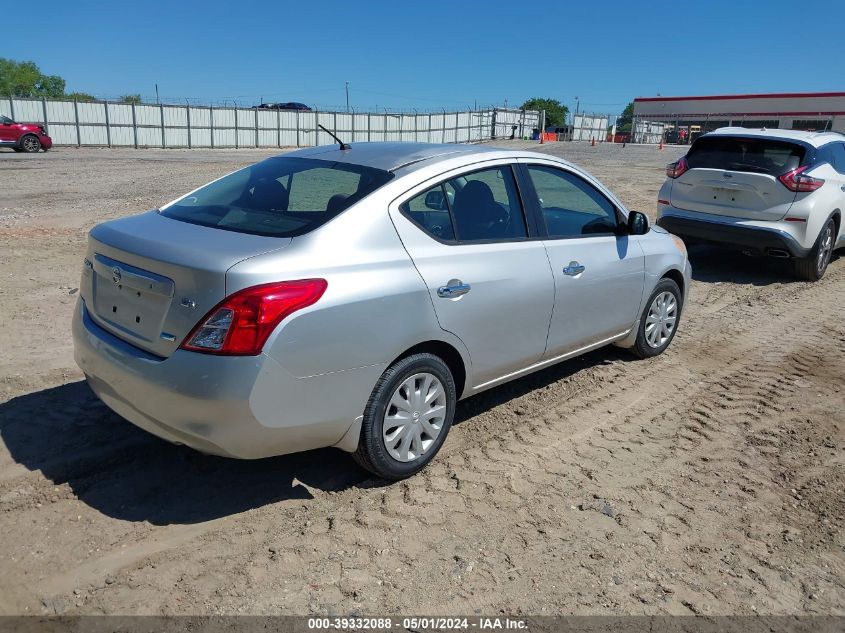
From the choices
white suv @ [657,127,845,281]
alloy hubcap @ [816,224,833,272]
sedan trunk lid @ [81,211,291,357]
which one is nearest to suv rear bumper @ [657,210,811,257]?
white suv @ [657,127,845,281]

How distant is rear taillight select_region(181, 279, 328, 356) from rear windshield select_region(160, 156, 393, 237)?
0.47m

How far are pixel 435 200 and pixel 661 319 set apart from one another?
2811mm

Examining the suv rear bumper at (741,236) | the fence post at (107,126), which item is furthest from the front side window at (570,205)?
the fence post at (107,126)

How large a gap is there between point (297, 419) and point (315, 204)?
1230 mm

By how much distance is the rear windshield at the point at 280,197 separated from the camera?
11.9 ft

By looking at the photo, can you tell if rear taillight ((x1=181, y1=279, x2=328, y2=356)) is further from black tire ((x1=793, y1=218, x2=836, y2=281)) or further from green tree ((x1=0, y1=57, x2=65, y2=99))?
green tree ((x1=0, y1=57, x2=65, y2=99))

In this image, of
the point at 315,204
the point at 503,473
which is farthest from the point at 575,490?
the point at 315,204

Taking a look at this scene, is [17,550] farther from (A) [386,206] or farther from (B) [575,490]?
(B) [575,490]

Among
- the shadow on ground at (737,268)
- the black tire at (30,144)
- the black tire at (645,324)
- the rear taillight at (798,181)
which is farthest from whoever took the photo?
the black tire at (30,144)

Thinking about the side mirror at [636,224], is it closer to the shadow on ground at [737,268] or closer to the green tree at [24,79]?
the shadow on ground at [737,268]

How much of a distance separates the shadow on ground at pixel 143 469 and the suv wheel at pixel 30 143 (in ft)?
94.0

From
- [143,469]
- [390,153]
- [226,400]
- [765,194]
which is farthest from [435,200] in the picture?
[765,194]

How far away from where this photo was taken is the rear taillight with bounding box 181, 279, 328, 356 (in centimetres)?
303

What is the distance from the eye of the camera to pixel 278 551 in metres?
3.21
